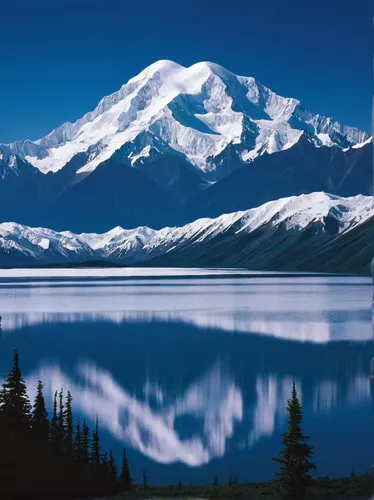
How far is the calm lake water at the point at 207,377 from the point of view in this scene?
34.9 m

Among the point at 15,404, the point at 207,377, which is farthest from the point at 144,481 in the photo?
the point at 207,377

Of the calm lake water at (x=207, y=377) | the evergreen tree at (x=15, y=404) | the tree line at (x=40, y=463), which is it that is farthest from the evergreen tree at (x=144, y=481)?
the evergreen tree at (x=15, y=404)

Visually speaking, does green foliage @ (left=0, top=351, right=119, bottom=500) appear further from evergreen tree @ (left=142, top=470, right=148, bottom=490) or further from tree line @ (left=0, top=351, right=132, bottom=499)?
evergreen tree @ (left=142, top=470, right=148, bottom=490)

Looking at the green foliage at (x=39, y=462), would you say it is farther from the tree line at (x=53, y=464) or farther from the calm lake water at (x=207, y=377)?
the calm lake water at (x=207, y=377)

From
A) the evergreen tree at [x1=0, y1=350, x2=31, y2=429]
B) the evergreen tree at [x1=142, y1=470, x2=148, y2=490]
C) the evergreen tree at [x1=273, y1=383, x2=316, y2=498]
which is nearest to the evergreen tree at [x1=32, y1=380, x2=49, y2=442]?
the evergreen tree at [x1=0, y1=350, x2=31, y2=429]

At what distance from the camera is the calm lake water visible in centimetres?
3494

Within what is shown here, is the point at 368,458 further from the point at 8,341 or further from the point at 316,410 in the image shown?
the point at 8,341

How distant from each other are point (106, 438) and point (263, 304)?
82489 mm

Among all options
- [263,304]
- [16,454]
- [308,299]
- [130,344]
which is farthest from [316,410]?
[308,299]

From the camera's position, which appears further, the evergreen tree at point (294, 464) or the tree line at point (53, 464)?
the evergreen tree at point (294, 464)

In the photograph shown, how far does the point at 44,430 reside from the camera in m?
27.9

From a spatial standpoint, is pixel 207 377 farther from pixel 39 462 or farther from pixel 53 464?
pixel 39 462

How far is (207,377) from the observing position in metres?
55.3

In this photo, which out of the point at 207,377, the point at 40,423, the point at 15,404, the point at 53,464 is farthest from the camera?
the point at 207,377
